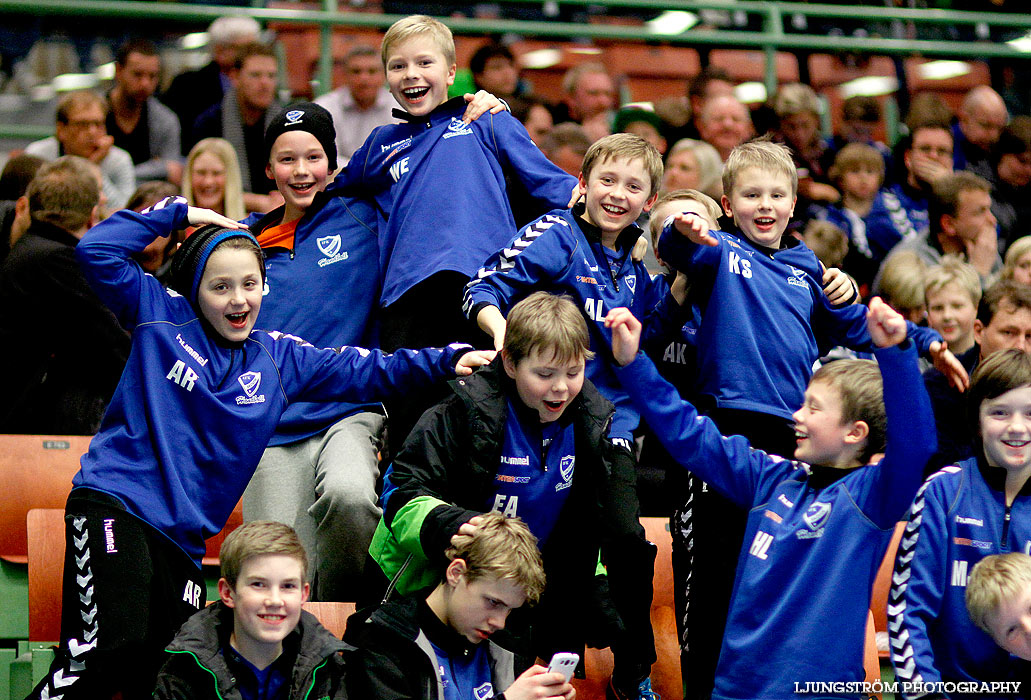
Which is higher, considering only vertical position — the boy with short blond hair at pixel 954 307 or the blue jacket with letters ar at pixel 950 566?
the boy with short blond hair at pixel 954 307

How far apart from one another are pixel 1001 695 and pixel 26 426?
4.22 m

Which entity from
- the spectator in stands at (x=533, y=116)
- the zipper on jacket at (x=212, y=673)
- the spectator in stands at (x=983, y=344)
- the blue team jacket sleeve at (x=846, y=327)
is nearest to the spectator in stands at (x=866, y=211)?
the spectator in stands at (x=533, y=116)

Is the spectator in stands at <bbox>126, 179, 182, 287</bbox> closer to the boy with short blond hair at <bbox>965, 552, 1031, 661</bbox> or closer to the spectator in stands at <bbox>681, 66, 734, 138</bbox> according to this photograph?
the spectator in stands at <bbox>681, 66, 734, 138</bbox>

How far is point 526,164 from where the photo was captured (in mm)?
5090

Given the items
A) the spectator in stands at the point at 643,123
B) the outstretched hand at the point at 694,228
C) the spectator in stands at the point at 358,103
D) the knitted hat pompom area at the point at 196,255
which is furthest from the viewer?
the spectator in stands at the point at 643,123

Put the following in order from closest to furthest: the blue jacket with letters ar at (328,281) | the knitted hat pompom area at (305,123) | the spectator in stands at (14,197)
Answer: the blue jacket with letters ar at (328,281)
the knitted hat pompom area at (305,123)
the spectator in stands at (14,197)

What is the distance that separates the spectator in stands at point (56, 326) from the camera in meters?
5.43

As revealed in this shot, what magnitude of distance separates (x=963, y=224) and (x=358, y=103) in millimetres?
3717

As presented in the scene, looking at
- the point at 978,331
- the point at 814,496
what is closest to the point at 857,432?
the point at 814,496

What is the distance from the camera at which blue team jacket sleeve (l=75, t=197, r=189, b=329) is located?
403cm

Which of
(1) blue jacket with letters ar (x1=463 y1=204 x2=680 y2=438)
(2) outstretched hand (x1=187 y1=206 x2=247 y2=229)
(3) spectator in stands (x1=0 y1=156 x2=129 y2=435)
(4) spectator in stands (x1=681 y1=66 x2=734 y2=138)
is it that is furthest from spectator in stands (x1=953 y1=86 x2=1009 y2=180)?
(2) outstretched hand (x1=187 y1=206 x2=247 y2=229)

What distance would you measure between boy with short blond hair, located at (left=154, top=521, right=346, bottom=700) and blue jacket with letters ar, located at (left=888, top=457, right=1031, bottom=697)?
1746 millimetres

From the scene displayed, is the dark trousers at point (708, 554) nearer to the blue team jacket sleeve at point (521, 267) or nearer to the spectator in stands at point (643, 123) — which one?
the blue team jacket sleeve at point (521, 267)

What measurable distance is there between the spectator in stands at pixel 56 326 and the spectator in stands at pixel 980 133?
610cm
